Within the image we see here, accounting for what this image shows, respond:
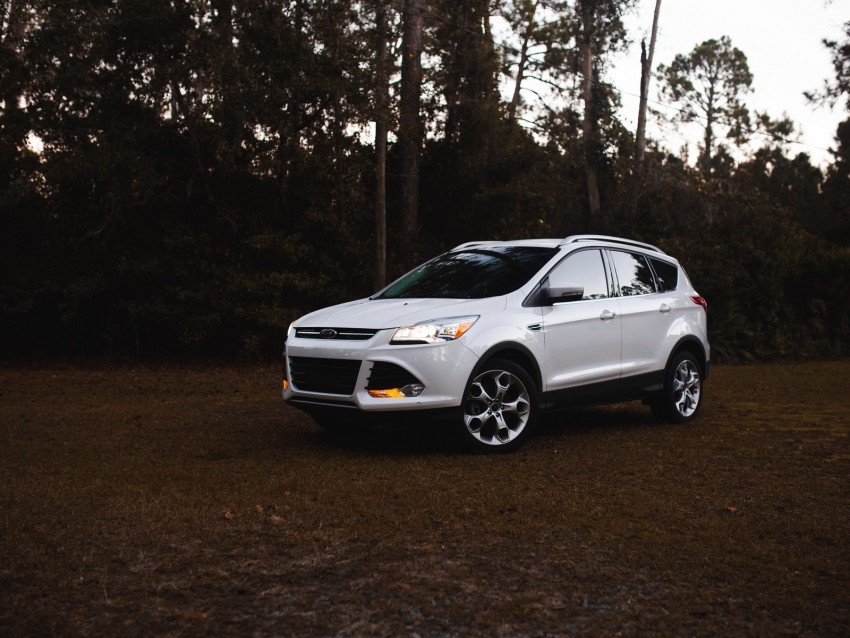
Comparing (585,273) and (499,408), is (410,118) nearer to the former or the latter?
(585,273)

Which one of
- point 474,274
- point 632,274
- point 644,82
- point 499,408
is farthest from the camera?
point 644,82

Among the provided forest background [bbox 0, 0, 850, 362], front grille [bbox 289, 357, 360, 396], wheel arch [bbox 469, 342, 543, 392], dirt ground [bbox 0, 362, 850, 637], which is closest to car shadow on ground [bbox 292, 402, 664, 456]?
dirt ground [bbox 0, 362, 850, 637]

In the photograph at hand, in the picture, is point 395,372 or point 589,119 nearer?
point 395,372

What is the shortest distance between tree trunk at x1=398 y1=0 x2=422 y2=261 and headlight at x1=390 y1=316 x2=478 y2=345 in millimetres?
12650

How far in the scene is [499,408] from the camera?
7.84 m

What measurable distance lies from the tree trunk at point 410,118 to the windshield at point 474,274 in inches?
432

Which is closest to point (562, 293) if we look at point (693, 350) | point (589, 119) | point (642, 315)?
point (642, 315)

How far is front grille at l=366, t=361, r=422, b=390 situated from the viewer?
736 centimetres

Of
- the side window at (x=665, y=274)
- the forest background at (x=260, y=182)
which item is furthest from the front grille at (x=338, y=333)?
the forest background at (x=260, y=182)

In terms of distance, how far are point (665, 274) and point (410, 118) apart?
10.8m

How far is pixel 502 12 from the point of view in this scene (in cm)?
2739

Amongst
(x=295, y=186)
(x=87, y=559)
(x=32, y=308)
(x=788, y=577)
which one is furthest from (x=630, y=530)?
(x=32, y=308)

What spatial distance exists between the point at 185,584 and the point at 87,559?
70 centimetres

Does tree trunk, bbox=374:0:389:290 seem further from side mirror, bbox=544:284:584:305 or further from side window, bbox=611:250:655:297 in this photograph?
side mirror, bbox=544:284:584:305
